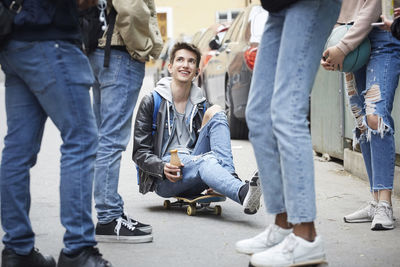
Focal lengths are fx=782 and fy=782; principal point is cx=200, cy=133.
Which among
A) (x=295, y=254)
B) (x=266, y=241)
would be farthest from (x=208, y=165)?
(x=295, y=254)

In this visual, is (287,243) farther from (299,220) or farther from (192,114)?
(192,114)

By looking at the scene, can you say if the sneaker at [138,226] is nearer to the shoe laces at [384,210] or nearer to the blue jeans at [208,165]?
the blue jeans at [208,165]

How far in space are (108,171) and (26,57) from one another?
1.29m

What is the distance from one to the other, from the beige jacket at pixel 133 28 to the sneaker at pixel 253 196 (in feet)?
3.33

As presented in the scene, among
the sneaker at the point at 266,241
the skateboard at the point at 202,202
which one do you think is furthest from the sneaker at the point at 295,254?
the skateboard at the point at 202,202

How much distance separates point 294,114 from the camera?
3.31 metres

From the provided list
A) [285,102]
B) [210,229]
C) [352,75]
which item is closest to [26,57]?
[285,102]

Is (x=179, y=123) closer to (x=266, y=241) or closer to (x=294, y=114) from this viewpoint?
(x=266, y=241)

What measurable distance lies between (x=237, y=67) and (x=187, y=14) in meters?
35.1

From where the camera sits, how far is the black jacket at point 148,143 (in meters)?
5.39

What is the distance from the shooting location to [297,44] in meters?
3.30

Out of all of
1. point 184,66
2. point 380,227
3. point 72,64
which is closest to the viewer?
→ point 72,64

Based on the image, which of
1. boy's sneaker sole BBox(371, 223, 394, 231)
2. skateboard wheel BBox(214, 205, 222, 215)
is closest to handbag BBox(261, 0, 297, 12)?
boy's sneaker sole BBox(371, 223, 394, 231)

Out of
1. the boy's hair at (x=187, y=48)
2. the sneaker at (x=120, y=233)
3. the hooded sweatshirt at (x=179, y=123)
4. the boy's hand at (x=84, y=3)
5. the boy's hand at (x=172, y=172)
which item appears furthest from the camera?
the boy's hair at (x=187, y=48)
